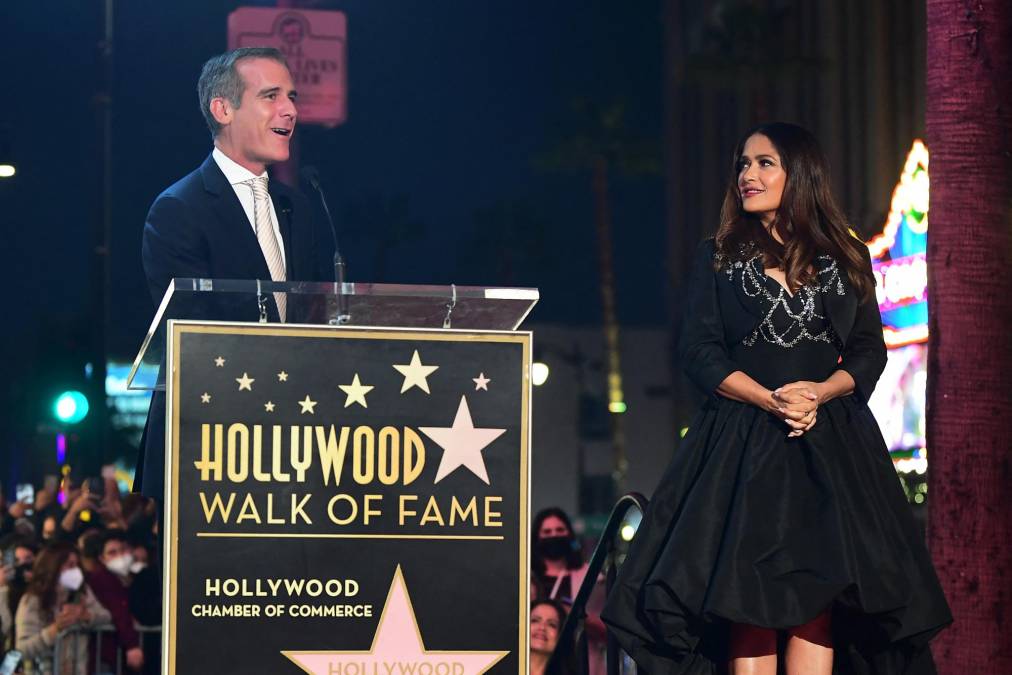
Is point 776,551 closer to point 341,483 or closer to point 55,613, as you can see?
point 341,483

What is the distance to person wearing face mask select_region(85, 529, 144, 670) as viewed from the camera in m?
11.5

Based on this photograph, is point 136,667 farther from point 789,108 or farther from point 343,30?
point 789,108

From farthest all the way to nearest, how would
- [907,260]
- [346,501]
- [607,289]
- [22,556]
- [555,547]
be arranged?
[607,289] → [907,260] → [22,556] → [555,547] → [346,501]

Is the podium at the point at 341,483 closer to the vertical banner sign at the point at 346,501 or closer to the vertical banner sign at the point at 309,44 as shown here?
the vertical banner sign at the point at 346,501

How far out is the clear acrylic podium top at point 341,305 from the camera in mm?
4277

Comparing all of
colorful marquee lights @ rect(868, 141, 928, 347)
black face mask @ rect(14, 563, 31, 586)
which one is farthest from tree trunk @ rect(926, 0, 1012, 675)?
colorful marquee lights @ rect(868, 141, 928, 347)

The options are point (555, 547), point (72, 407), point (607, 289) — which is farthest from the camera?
point (607, 289)

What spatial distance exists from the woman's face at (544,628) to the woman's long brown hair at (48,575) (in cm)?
414

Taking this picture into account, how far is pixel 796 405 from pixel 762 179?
763 millimetres

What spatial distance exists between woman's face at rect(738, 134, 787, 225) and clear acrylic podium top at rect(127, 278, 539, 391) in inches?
37.6

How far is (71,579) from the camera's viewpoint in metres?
12.1

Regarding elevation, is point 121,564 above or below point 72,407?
below

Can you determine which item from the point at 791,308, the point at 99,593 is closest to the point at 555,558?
the point at 99,593

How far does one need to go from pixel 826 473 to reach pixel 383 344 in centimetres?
136
